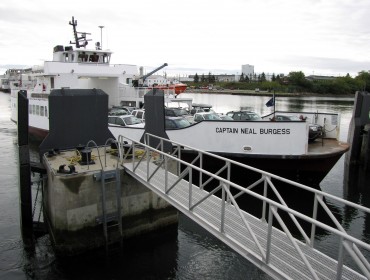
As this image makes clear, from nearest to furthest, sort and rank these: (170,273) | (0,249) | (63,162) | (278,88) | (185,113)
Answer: (170,273) < (0,249) < (63,162) < (185,113) < (278,88)

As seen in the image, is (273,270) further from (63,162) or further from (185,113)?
(185,113)

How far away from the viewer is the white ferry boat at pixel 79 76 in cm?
2534

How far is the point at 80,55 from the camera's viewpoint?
1068 inches

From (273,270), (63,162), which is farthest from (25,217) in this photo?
(273,270)

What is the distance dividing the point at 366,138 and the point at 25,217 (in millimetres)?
18290

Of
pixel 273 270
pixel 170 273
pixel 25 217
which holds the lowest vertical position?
pixel 170 273

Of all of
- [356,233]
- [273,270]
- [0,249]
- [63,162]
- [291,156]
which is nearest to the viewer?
[273,270]

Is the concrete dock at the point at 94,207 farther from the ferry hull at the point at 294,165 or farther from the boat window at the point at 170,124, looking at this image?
the boat window at the point at 170,124

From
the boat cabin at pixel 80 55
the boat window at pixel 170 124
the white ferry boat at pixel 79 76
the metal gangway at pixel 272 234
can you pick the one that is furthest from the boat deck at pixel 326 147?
the boat cabin at pixel 80 55

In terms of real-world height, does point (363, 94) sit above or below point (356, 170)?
above

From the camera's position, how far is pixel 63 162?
1126 centimetres

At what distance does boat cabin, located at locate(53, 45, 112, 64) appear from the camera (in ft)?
88.2

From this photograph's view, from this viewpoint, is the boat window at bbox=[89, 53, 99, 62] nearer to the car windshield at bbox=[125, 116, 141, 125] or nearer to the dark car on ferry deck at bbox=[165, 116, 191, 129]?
the car windshield at bbox=[125, 116, 141, 125]

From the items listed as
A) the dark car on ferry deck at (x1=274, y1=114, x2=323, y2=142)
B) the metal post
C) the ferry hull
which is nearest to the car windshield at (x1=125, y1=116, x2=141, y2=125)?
the ferry hull
